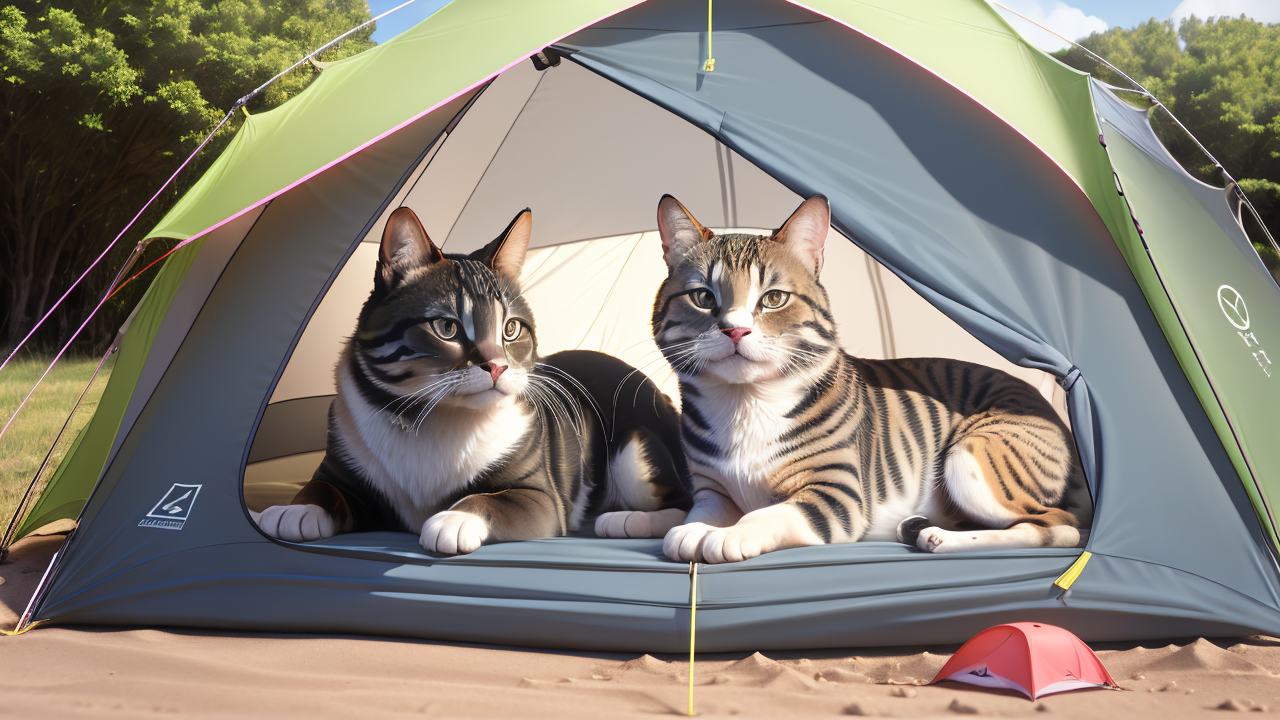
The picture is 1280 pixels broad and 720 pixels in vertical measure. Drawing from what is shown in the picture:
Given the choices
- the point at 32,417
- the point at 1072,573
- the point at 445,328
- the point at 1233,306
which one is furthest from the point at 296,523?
the point at 32,417

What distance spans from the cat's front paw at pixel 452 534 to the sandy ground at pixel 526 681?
0.26 meters

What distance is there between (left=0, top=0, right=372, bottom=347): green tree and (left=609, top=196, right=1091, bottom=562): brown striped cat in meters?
10.1

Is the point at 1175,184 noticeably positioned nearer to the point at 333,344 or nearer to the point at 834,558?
the point at 834,558

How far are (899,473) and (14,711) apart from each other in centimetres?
226

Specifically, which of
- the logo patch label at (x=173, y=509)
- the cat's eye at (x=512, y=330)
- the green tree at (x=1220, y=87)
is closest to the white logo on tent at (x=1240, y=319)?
the cat's eye at (x=512, y=330)

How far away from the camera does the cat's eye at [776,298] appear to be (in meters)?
2.45

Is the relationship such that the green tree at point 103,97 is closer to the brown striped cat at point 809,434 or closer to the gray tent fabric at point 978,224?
the gray tent fabric at point 978,224

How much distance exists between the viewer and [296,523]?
2.39 m

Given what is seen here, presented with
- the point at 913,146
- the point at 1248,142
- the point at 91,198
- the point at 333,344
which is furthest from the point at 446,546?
the point at 1248,142

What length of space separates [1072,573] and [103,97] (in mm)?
12718

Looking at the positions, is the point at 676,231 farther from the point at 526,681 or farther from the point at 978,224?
the point at 526,681

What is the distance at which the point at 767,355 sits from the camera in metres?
2.34

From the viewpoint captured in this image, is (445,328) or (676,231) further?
(676,231)

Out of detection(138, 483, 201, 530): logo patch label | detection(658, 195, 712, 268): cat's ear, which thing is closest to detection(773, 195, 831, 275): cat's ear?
detection(658, 195, 712, 268): cat's ear
